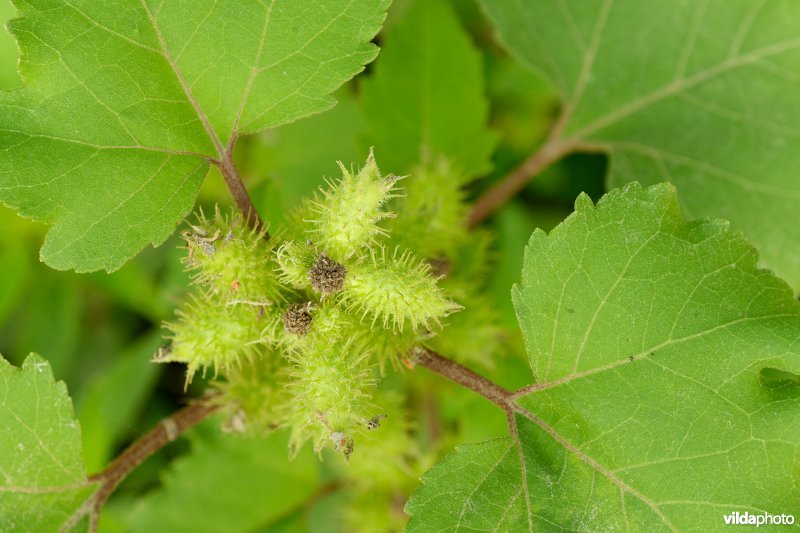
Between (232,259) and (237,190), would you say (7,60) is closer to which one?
(237,190)

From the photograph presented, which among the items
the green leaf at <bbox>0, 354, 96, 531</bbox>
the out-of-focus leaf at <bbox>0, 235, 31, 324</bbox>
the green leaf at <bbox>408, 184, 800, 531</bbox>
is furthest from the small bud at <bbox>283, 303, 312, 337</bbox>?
the out-of-focus leaf at <bbox>0, 235, 31, 324</bbox>

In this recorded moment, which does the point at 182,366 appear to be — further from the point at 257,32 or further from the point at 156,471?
the point at 257,32

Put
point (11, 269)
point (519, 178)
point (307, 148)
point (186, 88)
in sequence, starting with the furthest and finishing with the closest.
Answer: point (307, 148), point (11, 269), point (519, 178), point (186, 88)

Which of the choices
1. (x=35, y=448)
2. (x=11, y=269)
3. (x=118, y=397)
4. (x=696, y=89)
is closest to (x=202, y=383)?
(x=118, y=397)

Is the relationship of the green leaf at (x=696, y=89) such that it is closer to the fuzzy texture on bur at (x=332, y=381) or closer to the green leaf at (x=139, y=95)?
the green leaf at (x=139, y=95)

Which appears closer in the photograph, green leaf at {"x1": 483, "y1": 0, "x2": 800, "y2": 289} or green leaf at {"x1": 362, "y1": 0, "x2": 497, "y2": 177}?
green leaf at {"x1": 483, "y1": 0, "x2": 800, "y2": 289}

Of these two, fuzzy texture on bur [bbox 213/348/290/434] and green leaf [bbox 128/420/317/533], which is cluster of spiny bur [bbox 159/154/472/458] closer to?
fuzzy texture on bur [bbox 213/348/290/434]
